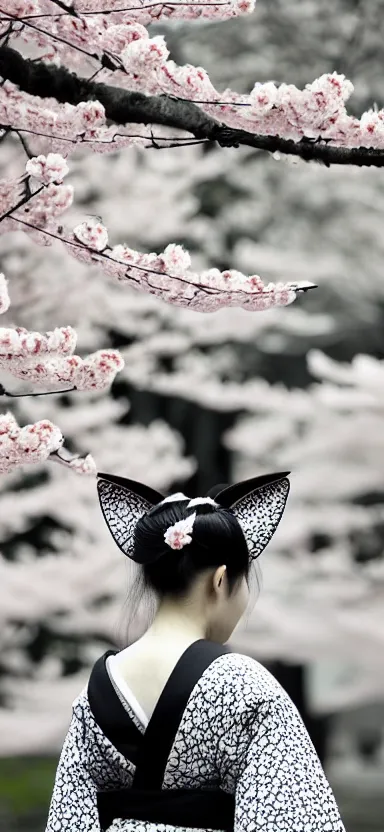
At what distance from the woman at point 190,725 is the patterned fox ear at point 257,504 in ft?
0.16

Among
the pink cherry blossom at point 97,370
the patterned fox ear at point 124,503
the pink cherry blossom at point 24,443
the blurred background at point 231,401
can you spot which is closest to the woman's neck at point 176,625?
the patterned fox ear at point 124,503

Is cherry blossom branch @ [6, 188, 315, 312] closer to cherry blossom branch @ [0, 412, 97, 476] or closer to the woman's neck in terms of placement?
cherry blossom branch @ [0, 412, 97, 476]

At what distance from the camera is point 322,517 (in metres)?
8.09

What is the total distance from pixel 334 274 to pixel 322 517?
2158mm

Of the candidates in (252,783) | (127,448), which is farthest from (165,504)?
(127,448)

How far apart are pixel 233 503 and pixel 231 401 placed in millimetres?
5454

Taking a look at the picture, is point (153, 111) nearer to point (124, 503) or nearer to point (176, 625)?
point (124, 503)

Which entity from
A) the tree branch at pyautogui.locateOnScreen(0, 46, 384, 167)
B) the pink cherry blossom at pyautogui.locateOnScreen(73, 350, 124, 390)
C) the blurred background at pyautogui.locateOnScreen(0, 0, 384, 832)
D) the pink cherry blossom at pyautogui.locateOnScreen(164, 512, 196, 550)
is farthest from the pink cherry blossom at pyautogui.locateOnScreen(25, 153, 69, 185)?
the blurred background at pyautogui.locateOnScreen(0, 0, 384, 832)

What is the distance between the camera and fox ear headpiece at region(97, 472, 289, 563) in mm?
2426

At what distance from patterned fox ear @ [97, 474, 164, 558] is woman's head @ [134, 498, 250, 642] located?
13cm

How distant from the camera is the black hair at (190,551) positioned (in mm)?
2305

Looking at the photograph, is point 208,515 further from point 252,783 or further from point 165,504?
point 252,783

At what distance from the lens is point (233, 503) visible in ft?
7.99

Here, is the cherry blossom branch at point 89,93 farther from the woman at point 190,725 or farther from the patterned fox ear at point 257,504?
the woman at point 190,725
